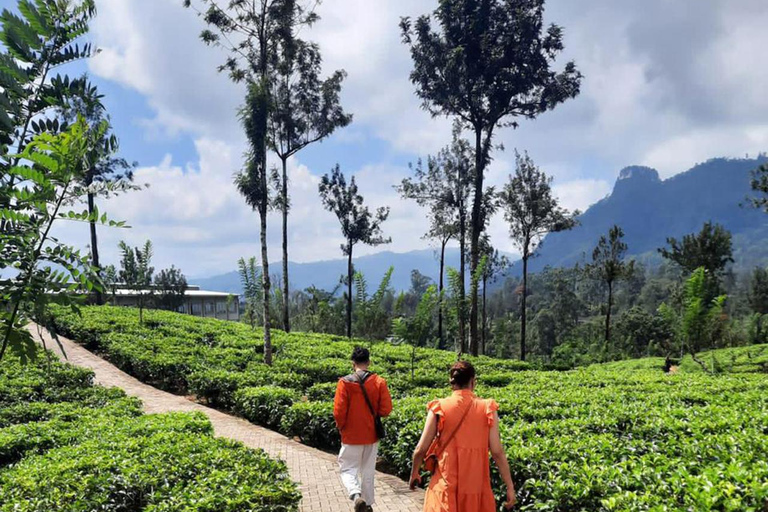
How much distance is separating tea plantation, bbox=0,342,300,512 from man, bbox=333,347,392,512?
0.74 m

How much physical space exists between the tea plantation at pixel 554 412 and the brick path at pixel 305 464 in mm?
346

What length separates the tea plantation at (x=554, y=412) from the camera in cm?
468

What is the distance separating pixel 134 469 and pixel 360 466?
2.50m

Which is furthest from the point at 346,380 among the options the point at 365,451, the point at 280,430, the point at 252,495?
the point at 280,430

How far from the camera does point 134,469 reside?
216 inches

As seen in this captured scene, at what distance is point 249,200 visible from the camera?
56.1 feet

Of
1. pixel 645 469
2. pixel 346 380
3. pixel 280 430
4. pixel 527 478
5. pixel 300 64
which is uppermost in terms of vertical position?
pixel 300 64

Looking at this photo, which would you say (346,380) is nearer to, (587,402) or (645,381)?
(587,402)

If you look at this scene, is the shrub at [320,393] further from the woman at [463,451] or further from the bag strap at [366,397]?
the woman at [463,451]

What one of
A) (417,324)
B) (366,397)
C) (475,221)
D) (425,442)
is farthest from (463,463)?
(475,221)

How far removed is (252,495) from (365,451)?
1.41 m

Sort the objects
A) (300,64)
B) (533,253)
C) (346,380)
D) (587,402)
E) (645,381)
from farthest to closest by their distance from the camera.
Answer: (533,253), (300,64), (645,381), (587,402), (346,380)

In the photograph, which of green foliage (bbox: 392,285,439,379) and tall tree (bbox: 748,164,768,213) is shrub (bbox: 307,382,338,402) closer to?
green foliage (bbox: 392,285,439,379)

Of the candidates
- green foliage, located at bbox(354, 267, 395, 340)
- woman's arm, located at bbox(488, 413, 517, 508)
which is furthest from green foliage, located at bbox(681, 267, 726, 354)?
woman's arm, located at bbox(488, 413, 517, 508)
